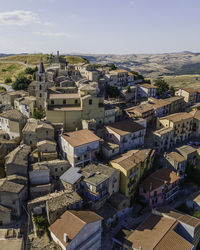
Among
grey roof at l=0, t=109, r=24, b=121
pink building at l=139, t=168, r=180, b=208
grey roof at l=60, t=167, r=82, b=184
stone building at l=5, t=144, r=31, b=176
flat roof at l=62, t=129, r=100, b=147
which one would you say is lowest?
pink building at l=139, t=168, r=180, b=208

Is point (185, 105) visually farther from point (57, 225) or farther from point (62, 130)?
point (57, 225)

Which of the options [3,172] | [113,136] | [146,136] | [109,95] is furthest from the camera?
[109,95]

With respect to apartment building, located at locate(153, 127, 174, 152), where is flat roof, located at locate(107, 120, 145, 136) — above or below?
above

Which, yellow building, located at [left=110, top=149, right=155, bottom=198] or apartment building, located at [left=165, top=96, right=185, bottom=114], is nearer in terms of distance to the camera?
yellow building, located at [left=110, top=149, right=155, bottom=198]

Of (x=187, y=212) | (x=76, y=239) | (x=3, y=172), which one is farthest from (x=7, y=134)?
(x=187, y=212)

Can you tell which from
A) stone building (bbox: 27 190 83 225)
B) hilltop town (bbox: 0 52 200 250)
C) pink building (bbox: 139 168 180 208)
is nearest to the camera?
stone building (bbox: 27 190 83 225)

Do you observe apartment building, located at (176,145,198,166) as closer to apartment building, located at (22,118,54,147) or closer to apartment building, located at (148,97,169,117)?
apartment building, located at (148,97,169,117)

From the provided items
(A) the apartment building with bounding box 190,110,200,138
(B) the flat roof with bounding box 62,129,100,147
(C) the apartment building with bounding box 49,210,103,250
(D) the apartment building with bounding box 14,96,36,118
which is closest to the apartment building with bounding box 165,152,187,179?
(A) the apartment building with bounding box 190,110,200,138
